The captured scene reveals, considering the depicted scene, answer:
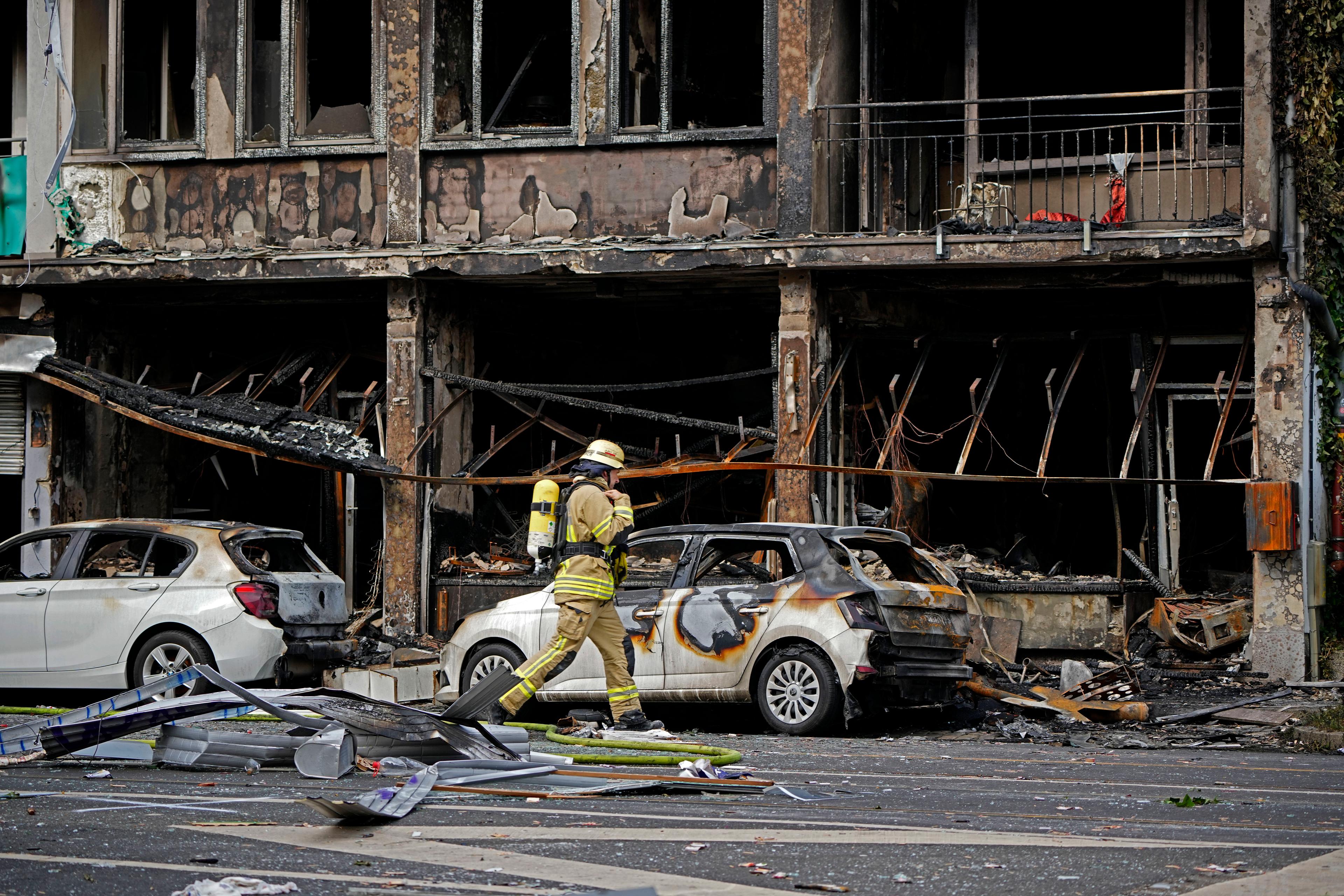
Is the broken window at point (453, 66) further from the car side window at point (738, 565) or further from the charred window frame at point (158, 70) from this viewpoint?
the car side window at point (738, 565)

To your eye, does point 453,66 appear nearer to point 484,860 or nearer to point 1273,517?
point 1273,517

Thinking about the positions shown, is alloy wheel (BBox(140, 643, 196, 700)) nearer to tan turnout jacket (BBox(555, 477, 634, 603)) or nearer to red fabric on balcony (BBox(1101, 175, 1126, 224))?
tan turnout jacket (BBox(555, 477, 634, 603))

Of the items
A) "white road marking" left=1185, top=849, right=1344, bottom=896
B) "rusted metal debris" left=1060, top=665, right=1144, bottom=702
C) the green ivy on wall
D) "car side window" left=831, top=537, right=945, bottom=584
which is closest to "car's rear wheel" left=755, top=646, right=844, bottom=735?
"car side window" left=831, top=537, right=945, bottom=584

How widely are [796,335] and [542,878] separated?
10.4 metres

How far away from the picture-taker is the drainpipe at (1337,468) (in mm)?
14578

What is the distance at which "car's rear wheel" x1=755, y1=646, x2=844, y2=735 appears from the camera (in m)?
11.3

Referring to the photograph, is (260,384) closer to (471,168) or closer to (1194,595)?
(471,168)

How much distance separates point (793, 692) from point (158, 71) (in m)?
10.6

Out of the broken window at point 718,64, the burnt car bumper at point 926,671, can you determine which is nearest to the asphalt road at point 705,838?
the burnt car bumper at point 926,671

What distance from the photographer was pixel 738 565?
1222 cm

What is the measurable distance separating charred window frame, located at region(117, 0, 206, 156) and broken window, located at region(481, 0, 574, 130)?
10.4ft

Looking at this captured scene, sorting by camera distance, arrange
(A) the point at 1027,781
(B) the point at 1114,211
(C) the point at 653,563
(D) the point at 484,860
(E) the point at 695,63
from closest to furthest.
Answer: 1. (D) the point at 484,860
2. (A) the point at 1027,781
3. (C) the point at 653,563
4. (B) the point at 1114,211
5. (E) the point at 695,63

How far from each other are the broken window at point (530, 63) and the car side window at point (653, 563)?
4511 millimetres

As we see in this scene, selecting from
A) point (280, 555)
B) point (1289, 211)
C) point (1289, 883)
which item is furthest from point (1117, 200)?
point (1289, 883)
